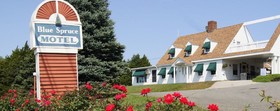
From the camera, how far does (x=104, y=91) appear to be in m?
7.85

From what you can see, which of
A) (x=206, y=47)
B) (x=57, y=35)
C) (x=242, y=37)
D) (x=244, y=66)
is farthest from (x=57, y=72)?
(x=242, y=37)

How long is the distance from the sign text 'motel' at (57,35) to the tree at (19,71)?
9.53 meters

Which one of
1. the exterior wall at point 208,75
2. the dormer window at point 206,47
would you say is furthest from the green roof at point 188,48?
the exterior wall at point 208,75

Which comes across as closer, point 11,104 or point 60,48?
point 11,104

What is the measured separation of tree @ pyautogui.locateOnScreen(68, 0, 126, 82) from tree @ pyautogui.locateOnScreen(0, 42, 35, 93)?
427cm

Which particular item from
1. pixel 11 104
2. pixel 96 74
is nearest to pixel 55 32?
pixel 11 104

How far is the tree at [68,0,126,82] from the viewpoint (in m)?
20.3

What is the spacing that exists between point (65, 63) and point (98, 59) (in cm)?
810

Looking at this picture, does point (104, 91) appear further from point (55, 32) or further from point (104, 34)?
point (104, 34)

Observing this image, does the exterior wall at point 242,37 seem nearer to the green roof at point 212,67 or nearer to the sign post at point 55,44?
the green roof at point 212,67

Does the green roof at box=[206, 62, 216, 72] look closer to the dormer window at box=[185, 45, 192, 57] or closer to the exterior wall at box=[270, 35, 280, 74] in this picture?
the dormer window at box=[185, 45, 192, 57]

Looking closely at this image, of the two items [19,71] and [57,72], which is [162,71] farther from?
[57,72]

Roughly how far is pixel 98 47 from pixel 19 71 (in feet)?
28.4

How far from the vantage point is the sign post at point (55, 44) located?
12.0 meters
